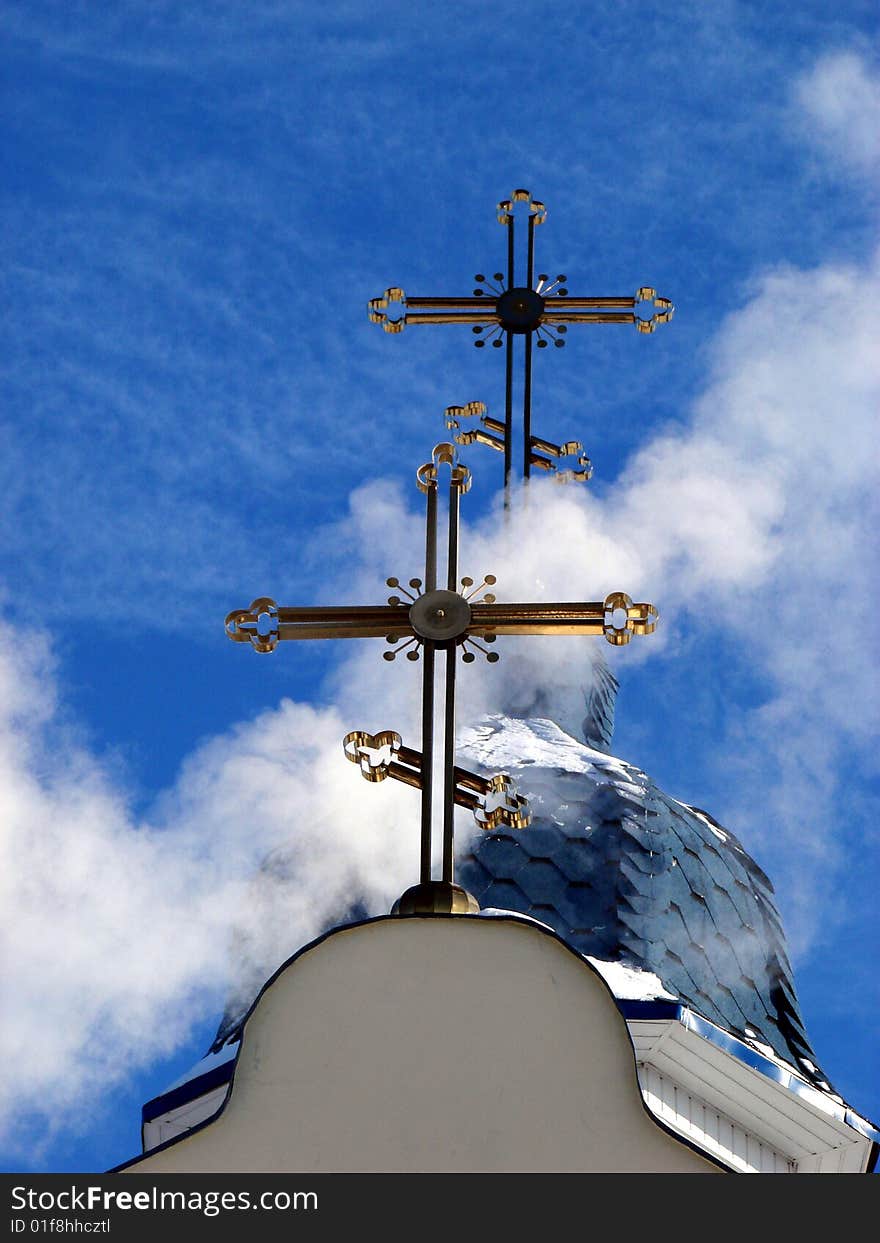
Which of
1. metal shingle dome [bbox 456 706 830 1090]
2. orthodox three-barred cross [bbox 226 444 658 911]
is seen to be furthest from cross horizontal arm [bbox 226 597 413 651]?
metal shingle dome [bbox 456 706 830 1090]

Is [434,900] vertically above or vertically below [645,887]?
below

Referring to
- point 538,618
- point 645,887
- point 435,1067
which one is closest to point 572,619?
point 538,618

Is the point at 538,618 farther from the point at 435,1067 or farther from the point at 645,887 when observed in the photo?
the point at 645,887

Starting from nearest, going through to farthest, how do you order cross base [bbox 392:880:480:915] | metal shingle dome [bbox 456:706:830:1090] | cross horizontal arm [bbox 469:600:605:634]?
cross base [bbox 392:880:480:915] → cross horizontal arm [bbox 469:600:605:634] → metal shingle dome [bbox 456:706:830:1090]

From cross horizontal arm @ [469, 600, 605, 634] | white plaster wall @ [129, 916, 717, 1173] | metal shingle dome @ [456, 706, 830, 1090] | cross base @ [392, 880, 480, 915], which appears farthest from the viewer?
metal shingle dome @ [456, 706, 830, 1090]

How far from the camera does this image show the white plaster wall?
863 cm

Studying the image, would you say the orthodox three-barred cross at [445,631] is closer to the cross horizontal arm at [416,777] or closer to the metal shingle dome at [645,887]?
the cross horizontal arm at [416,777]

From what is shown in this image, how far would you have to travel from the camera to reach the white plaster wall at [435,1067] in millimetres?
8633

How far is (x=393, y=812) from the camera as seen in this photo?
15.7 meters

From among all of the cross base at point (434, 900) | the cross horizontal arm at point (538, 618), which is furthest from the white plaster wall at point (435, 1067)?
the cross horizontal arm at point (538, 618)

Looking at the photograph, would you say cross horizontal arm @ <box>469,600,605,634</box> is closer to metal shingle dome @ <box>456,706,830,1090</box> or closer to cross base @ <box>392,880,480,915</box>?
cross base @ <box>392,880,480,915</box>

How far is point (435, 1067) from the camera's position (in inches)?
347
